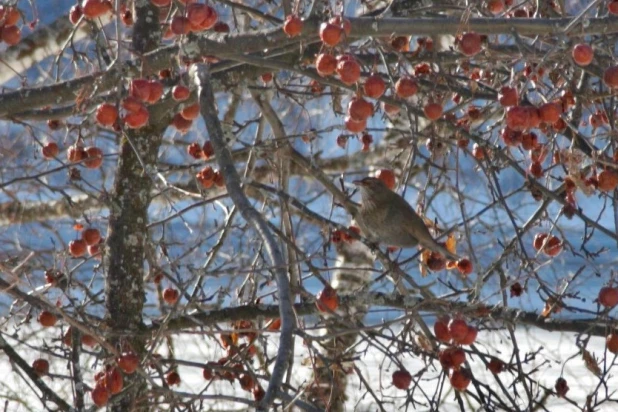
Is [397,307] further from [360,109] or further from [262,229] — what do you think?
[262,229]

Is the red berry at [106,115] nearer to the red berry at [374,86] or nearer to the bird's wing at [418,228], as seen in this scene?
the red berry at [374,86]

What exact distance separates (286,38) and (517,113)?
1.90ft

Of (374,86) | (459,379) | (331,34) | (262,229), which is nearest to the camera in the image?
(262,229)

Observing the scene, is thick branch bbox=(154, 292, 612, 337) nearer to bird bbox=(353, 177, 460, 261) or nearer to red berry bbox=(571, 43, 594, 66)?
bird bbox=(353, 177, 460, 261)

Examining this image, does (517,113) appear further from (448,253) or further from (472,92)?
(448,253)

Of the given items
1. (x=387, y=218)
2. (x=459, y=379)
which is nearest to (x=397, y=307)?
(x=459, y=379)

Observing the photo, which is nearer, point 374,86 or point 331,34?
point 331,34

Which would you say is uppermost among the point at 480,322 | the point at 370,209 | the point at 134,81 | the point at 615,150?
the point at 370,209

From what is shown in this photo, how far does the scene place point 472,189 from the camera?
24.8ft

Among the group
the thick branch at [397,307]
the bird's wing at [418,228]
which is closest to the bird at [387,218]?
the bird's wing at [418,228]

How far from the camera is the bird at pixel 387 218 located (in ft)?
10.7

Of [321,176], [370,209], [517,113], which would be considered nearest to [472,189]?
[370,209]

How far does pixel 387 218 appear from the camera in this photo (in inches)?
130

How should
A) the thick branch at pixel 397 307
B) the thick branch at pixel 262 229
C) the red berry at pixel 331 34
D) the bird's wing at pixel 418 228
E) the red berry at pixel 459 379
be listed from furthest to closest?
the bird's wing at pixel 418 228
the thick branch at pixel 397 307
the red berry at pixel 459 379
the red berry at pixel 331 34
the thick branch at pixel 262 229
